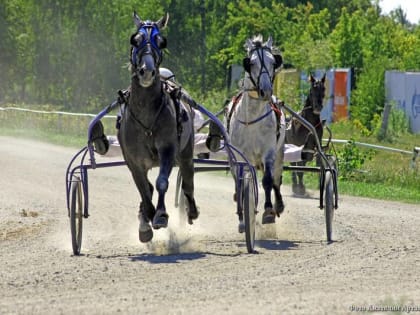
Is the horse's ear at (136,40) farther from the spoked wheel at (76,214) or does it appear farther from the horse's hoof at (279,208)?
the horse's hoof at (279,208)

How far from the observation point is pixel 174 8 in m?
42.7

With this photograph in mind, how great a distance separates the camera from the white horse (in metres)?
11.6

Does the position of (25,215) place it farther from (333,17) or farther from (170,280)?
(333,17)

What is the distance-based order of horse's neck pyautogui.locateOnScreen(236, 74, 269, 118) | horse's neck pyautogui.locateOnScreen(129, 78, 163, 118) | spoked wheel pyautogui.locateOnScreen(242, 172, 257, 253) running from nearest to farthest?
horse's neck pyautogui.locateOnScreen(129, 78, 163, 118), spoked wheel pyautogui.locateOnScreen(242, 172, 257, 253), horse's neck pyautogui.locateOnScreen(236, 74, 269, 118)

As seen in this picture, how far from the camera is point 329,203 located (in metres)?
11.6

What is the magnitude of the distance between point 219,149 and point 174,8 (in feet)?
104

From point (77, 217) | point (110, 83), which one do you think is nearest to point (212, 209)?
point (77, 217)

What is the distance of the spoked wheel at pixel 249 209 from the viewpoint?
1034cm

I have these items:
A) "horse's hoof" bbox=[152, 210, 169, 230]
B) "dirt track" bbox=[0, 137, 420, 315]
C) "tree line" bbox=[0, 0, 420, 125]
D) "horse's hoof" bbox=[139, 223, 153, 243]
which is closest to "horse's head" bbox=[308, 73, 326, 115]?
"dirt track" bbox=[0, 137, 420, 315]

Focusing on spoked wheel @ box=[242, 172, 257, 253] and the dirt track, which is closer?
the dirt track

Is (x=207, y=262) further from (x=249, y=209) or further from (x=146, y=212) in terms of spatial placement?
(x=146, y=212)

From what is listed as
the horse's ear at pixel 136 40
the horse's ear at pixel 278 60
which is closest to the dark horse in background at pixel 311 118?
the horse's ear at pixel 278 60

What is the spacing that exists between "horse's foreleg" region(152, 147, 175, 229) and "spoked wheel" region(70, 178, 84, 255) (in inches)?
30.8

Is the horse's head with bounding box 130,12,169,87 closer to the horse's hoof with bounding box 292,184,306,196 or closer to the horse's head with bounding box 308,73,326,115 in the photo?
the horse's head with bounding box 308,73,326,115
